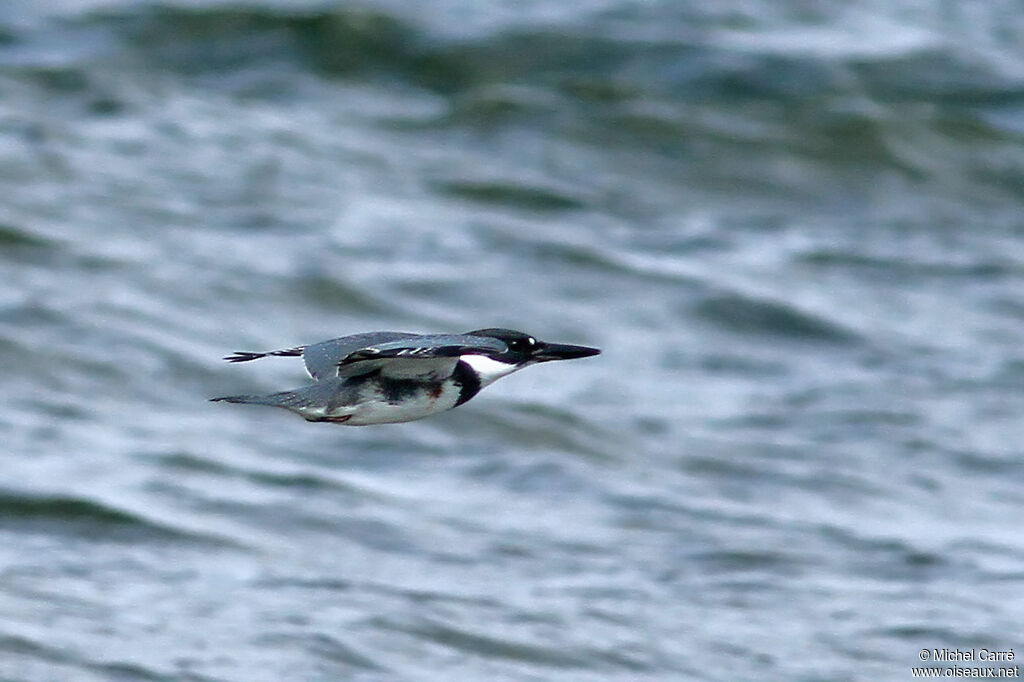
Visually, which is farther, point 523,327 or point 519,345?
point 523,327

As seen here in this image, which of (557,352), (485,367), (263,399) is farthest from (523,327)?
(263,399)

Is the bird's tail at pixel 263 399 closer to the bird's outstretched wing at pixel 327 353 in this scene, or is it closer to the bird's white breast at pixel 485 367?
the bird's outstretched wing at pixel 327 353

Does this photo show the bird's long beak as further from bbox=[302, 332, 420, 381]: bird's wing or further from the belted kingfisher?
bbox=[302, 332, 420, 381]: bird's wing

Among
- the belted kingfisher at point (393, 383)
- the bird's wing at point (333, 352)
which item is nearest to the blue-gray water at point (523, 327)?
the belted kingfisher at point (393, 383)

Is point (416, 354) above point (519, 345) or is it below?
below

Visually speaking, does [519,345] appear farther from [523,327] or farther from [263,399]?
[523,327]

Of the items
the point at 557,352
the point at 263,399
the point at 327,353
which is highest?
the point at 557,352
